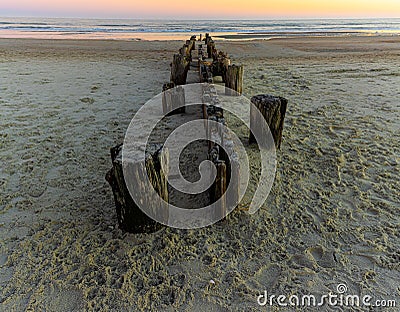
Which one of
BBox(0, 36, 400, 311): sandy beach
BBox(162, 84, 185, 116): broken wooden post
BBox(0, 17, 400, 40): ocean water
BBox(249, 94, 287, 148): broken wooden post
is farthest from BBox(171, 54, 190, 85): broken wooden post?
BBox(0, 17, 400, 40): ocean water

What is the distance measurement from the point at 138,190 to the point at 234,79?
4.50 m

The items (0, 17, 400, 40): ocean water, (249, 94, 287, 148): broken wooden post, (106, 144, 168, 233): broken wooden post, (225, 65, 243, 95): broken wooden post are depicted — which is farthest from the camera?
(0, 17, 400, 40): ocean water

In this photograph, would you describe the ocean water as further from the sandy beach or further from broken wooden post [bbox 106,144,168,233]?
broken wooden post [bbox 106,144,168,233]

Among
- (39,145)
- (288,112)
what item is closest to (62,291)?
(39,145)

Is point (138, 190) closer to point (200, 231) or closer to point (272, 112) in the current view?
point (200, 231)

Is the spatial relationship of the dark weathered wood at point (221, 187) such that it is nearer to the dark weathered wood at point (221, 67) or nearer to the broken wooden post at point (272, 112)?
the broken wooden post at point (272, 112)

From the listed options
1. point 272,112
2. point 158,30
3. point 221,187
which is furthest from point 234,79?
point 158,30

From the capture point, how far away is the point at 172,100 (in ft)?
17.3

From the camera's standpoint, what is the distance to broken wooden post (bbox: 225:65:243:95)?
6.16m

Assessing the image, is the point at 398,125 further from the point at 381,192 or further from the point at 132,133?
the point at 132,133

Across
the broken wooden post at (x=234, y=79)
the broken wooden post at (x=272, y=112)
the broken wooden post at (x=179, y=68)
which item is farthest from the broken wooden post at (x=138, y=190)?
the broken wooden post at (x=179, y=68)

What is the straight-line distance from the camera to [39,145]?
14.0ft

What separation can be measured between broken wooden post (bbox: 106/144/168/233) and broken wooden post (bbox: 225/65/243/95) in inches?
162

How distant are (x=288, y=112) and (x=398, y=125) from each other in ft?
5.59
